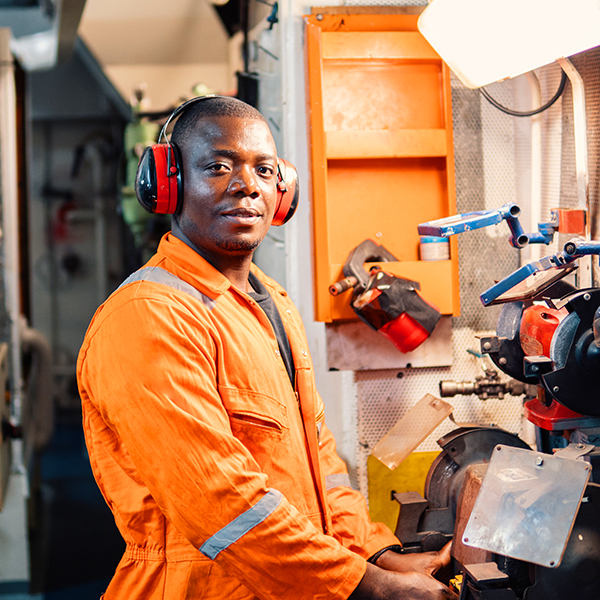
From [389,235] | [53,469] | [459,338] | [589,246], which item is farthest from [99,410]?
[53,469]

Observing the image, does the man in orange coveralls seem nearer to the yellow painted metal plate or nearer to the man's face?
the man's face

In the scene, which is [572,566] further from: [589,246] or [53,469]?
[53,469]

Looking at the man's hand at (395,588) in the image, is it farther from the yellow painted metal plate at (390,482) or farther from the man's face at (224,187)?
the yellow painted metal plate at (390,482)

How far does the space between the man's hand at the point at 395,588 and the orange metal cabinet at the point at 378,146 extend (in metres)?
1.01

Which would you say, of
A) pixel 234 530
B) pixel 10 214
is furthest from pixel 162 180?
pixel 10 214

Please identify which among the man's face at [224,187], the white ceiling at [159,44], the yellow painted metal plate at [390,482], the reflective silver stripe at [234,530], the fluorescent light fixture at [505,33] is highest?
the white ceiling at [159,44]

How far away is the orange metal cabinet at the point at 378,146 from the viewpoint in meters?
2.12

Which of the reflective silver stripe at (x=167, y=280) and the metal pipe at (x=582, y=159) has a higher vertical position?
the metal pipe at (x=582, y=159)

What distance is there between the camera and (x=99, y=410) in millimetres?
1267

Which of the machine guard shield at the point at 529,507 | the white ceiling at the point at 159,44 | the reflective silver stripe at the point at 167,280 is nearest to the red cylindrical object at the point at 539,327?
the machine guard shield at the point at 529,507

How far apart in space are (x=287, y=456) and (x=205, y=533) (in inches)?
11.3

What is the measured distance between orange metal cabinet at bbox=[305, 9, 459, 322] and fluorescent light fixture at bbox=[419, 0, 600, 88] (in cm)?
37

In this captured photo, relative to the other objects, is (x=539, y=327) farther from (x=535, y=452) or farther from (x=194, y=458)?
(x=194, y=458)

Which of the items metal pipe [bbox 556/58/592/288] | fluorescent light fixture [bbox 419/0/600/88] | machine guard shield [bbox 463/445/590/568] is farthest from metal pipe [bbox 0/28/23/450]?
machine guard shield [bbox 463/445/590/568]
